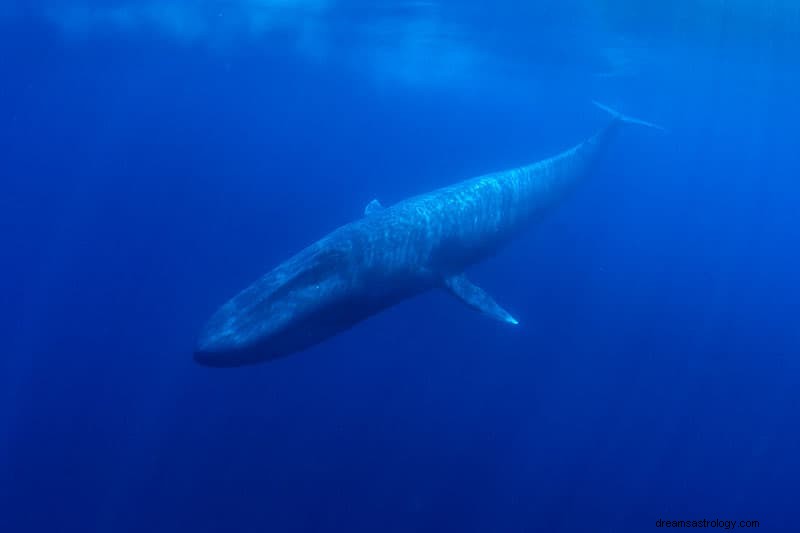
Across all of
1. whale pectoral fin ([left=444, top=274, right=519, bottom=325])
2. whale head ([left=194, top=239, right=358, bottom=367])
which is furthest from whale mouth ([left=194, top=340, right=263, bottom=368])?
whale pectoral fin ([left=444, top=274, right=519, bottom=325])

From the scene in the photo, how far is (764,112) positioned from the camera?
1810 inches

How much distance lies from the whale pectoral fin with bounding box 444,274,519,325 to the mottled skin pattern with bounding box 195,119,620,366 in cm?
22

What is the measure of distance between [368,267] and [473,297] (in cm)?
254

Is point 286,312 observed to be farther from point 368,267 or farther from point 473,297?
point 473,297

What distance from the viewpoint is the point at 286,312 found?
646 cm

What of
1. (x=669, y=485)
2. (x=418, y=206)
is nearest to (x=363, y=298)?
(x=418, y=206)

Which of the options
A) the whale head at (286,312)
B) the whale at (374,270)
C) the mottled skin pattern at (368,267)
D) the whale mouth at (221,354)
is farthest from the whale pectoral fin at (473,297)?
the whale mouth at (221,354)

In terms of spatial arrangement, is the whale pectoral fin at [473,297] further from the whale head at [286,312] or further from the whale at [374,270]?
the whale head at [286,312]

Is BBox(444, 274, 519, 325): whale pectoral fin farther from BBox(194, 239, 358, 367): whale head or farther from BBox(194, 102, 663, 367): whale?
BBox(194, 239, 358, 367): whale head

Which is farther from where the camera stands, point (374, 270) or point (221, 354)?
point (374, 270)

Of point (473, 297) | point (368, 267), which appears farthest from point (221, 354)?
point (473, 297)

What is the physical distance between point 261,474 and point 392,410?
3.50m

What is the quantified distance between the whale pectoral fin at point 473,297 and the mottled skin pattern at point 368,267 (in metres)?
0.22

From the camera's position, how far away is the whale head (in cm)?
595
